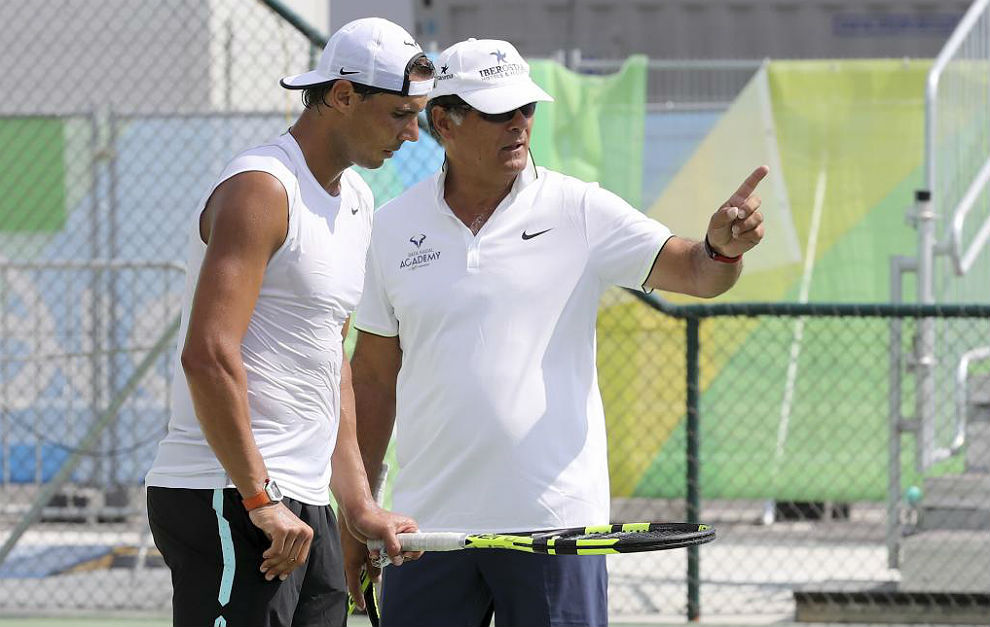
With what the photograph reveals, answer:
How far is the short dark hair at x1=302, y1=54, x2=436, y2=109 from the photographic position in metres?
3.06

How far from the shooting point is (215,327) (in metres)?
2.79

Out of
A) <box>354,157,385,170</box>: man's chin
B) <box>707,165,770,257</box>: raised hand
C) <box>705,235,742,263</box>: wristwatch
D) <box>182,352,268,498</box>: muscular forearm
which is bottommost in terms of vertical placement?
<box>182,352,268,498</box>: muscular forearm

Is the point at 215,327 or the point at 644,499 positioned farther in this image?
the point at 644,499

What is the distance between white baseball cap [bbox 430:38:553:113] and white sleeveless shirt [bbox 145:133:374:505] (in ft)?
1.62

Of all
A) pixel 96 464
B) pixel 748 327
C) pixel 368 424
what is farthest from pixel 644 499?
pixel 368 424

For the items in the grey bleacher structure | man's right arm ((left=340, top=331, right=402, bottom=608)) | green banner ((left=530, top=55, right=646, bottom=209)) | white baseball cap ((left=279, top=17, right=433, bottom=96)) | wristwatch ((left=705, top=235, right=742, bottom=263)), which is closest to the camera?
white baseball cap ((left=279, top=17, right=433, bottom=96))

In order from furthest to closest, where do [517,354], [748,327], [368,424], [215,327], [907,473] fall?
[748,327], [907,473], [368,424], [517,354], [215,327]

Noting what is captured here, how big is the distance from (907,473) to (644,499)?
60.4 inches

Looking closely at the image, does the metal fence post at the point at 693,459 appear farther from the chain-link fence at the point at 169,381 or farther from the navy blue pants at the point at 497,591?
the navy blue pants at the point at 497,591

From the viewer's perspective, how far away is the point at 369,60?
305cm

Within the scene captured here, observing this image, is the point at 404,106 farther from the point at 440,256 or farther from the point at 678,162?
the point at 678,162

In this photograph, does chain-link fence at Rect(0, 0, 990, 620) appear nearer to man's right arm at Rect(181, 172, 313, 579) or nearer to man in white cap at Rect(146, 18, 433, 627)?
man in white cap at Rect(146, 18, 433, 627)

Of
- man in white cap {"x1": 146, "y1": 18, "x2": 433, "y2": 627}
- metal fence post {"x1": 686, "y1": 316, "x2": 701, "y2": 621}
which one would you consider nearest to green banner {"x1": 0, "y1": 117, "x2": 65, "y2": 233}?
metal fence post {"x1": 686, "y1": 316, "x2": 701, "y2": 621}

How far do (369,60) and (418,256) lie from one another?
0.54m
